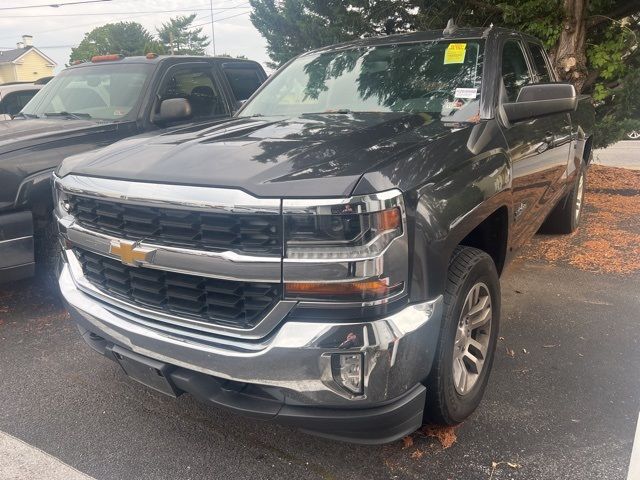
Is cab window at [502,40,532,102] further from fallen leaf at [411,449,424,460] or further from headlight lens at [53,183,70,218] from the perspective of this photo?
headlight lens at [53,183,70,218]

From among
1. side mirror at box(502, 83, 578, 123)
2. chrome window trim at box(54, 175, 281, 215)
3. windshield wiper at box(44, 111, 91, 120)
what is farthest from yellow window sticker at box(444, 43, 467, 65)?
windshield wiper at box(44, 111, 91, 120)

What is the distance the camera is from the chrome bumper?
1897mm

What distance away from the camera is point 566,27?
Result: 7.34m

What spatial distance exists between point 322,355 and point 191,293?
0.64m

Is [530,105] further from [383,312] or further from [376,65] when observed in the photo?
[383,312]

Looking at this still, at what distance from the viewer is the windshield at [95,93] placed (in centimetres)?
509

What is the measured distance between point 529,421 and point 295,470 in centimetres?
121

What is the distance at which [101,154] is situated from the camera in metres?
2.70

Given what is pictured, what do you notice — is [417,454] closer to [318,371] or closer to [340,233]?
[318,371]

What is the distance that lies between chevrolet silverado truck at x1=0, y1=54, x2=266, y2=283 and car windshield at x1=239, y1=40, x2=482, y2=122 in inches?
25.7

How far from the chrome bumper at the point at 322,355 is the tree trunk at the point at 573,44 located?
6706 millimetres

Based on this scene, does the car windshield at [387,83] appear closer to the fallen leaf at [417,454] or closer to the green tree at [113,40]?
the fallen leaf at [417,454]

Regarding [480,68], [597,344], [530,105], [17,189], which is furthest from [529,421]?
[17,189]

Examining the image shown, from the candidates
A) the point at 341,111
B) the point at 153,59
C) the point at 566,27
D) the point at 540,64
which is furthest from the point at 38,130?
the point at 566,27
